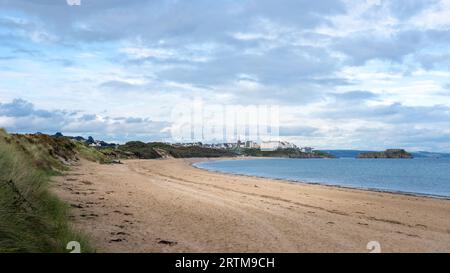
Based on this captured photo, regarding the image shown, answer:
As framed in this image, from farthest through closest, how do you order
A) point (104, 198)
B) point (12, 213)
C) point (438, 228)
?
point (104, 198) < point (438, 228) < point (12, 213)

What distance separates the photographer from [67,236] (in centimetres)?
830

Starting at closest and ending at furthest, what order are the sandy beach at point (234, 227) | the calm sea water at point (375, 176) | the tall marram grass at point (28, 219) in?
the tall marram grass at point (28, 219)
the sandy beach at point (234, 227)
the calm sea water at point (375, 176)

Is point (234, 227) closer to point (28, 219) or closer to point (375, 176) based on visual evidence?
point (28, 219)

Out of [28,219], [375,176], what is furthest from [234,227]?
[375,176]

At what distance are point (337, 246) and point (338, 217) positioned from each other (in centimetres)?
569

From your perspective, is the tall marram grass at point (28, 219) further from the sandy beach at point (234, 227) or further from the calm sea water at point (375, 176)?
the calm sea water at point (375, 176)

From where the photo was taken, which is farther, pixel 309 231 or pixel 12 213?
pixel 309 231

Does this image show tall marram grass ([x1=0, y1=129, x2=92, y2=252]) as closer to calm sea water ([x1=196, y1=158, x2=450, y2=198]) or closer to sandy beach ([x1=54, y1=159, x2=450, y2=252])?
sandy beach ([x1=54, y1=159, x2=450, y2=252])

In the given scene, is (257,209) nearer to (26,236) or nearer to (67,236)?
(67,236)

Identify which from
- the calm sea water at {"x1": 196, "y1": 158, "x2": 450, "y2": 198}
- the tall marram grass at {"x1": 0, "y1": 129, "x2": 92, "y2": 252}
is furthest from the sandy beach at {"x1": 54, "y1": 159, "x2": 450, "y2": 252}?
the calm sea water at {"x1": 196, "y1": 158, "x2": 450, "y2": 198}

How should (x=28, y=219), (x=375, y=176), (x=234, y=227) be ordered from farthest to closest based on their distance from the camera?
(x=375, y=176) → (x=234, y=227) → (x=28, y=219)

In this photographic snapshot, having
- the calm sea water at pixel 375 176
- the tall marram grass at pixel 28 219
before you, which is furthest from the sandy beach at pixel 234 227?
the calm sea water at pixel 375 176
